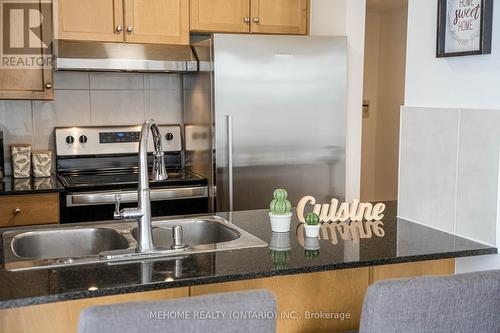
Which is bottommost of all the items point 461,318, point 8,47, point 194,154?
point 461,318

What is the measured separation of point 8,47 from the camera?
3.16 metres

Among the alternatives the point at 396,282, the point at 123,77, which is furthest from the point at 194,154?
the point at 396,282

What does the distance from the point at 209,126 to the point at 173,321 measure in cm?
214

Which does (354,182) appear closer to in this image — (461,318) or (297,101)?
(297,101)

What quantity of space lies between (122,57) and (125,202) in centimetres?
80

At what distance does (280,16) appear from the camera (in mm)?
3570

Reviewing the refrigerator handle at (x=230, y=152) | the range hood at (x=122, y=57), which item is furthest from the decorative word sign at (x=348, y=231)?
the range hood at (x=122, y=57)

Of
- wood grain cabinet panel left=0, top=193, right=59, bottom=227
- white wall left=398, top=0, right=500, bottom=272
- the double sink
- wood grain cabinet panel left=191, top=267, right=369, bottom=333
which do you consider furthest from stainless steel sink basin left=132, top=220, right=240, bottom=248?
wood grain cabinet panel left=0, top=193, right=59, bottom=227

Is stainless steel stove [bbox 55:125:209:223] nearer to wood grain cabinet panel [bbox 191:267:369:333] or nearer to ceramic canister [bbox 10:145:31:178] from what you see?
ceramic canister [bbox 10:145:31:178]

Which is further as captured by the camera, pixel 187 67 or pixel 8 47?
pixel 187 67

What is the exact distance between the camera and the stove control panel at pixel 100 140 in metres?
3.52

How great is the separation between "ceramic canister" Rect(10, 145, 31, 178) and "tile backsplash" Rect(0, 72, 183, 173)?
0.11 metres

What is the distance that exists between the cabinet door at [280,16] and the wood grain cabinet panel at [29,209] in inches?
60.2

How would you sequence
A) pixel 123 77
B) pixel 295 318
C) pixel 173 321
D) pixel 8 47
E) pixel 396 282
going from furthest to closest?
pixel 123 77, pixel 8 47, pixel 295 318, pixel 396 282, pixel 173 321
